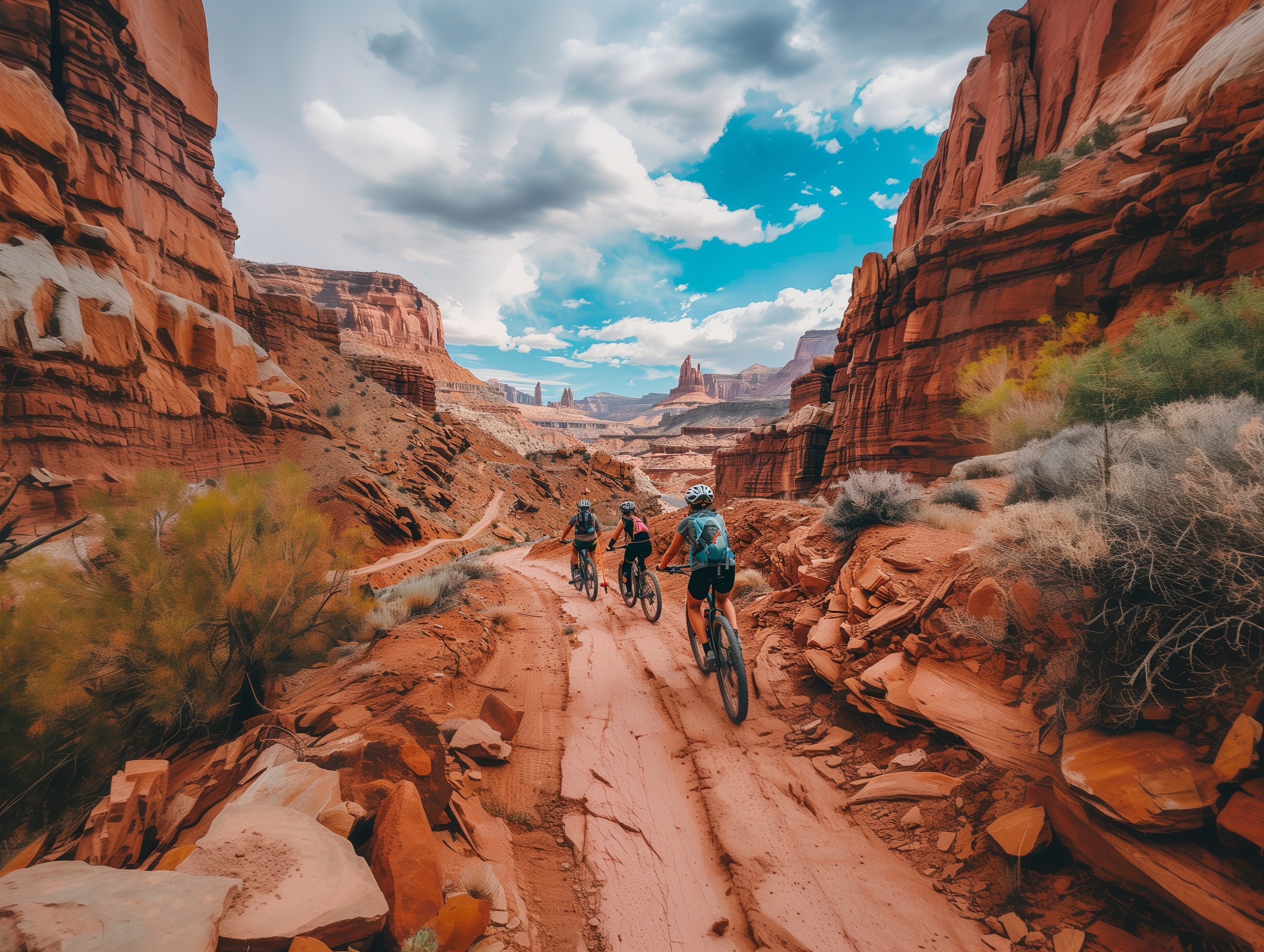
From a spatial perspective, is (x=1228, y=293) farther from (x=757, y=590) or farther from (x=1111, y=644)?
(x=1111, y=644)

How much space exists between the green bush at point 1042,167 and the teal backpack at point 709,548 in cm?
3229

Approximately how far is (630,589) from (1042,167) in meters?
36.0

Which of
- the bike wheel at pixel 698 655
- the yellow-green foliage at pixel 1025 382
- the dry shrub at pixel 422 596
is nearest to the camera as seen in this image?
the bike wheel at pixel 698 655

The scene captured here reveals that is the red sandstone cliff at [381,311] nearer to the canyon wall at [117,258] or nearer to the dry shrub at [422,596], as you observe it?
the canyon wall at [117,258]

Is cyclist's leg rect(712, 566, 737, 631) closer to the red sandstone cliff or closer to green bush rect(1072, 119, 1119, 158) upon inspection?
green bush rect(1072, 119, 1119, 158)

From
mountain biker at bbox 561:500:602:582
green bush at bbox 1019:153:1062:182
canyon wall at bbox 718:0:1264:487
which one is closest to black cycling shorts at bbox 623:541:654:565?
mountain biker at bbox 561:500:602:582

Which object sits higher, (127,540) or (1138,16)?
(1138,16)

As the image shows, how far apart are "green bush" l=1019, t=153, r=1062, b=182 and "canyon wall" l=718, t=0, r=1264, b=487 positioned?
1.07 feet

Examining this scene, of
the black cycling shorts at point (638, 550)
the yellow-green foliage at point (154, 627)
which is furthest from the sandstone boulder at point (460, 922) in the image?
the black cycling shorts at point (638, 550)

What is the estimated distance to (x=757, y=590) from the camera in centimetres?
902

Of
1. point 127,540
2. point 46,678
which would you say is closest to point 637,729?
point 46,678

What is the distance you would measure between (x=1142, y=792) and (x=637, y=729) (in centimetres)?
390

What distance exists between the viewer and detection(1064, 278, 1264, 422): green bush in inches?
306

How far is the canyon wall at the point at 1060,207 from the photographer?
48.4ft
